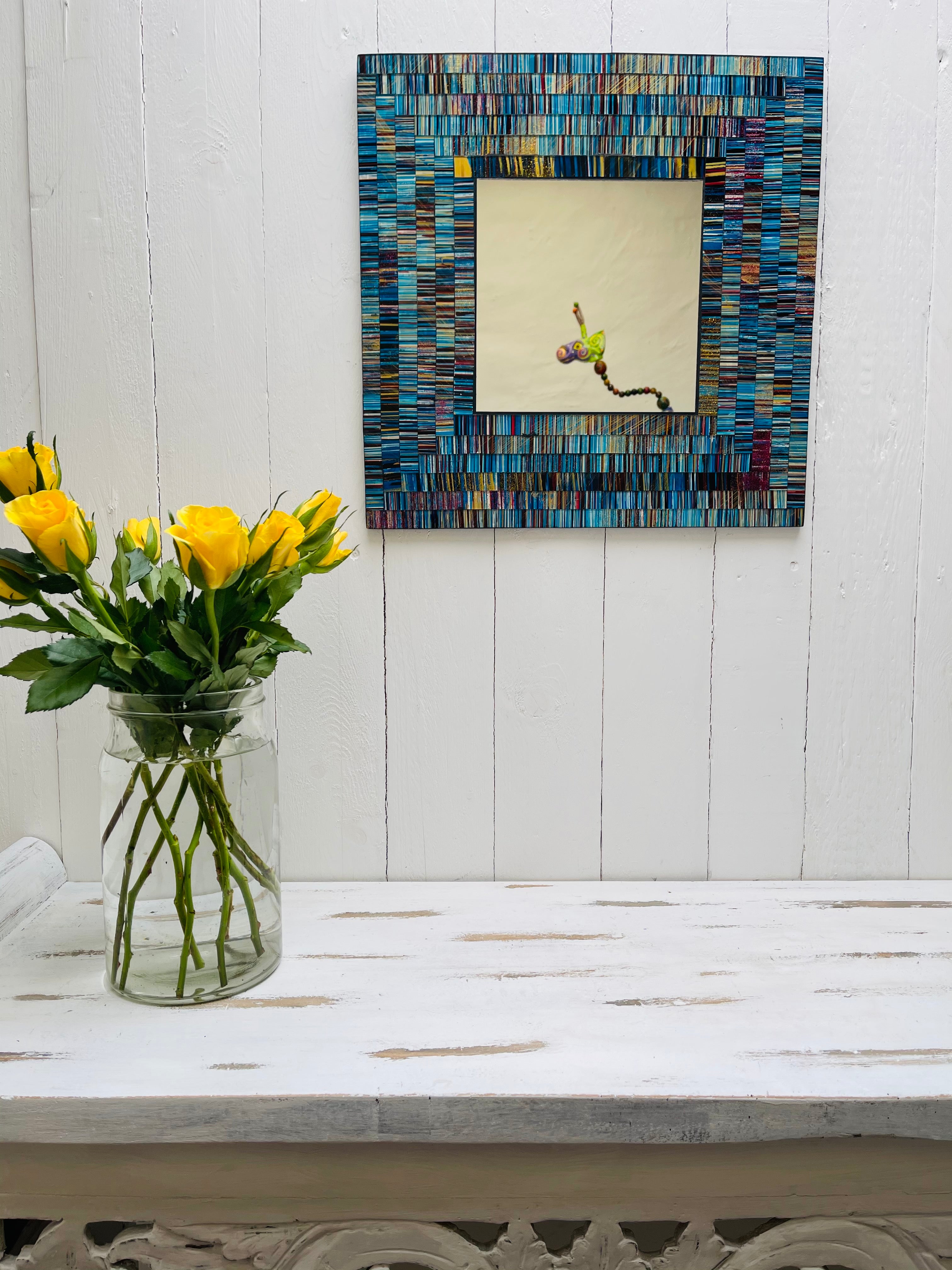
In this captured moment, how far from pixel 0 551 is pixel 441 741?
538 mm

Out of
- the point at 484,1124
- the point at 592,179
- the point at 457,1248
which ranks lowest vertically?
the point at 457,1248

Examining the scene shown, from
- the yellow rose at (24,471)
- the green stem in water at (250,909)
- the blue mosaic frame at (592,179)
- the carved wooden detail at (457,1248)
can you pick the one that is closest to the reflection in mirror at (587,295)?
the blue mosaic frame at (592,179)

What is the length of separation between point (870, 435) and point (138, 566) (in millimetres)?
845

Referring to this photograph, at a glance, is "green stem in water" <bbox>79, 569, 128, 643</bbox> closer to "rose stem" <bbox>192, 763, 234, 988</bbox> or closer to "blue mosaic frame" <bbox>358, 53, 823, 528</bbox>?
"rose stem" <bbox>192, 763, 234, 988</bbox>

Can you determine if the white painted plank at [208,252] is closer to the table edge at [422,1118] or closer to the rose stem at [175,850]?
the rose stem at [175,850]

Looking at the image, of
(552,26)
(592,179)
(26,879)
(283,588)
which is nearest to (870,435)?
(592,179)

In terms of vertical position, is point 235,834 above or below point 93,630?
below

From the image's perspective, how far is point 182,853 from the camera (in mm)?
855

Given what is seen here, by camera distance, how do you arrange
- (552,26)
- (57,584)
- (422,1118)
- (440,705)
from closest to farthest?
(422,1118), (57,584), (552,26), (440,705)

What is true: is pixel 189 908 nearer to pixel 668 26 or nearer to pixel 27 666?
pixel 27 666

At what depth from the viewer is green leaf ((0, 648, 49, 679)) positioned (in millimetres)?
812

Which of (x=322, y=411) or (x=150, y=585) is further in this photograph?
(x=322, y=411)

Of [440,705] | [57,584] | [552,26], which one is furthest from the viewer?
[440,705]

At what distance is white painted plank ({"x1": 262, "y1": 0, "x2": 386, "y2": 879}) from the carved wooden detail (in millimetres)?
432
